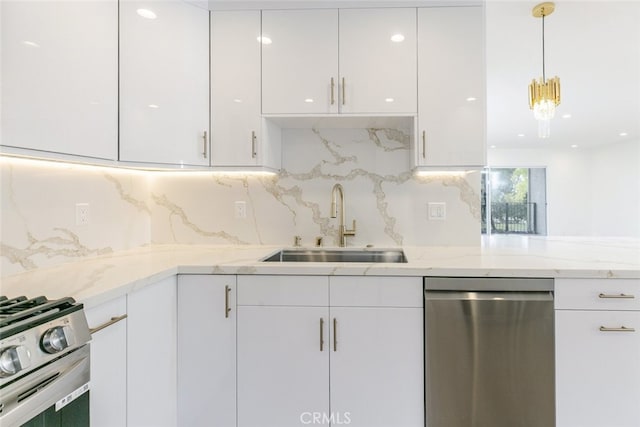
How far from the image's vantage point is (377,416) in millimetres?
1509

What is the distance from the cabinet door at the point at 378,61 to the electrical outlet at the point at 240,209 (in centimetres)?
92

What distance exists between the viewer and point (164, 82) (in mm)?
1765

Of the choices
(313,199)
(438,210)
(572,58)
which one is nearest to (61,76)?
(313,199)

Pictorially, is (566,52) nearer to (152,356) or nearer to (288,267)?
(288,267)

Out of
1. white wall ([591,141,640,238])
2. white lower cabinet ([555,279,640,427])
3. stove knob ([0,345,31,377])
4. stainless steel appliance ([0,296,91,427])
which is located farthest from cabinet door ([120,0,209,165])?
white wall ([591,141,640,238])

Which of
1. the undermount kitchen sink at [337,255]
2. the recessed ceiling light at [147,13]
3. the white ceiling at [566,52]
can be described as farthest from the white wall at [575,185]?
the recessed ceiling light at [147,13]

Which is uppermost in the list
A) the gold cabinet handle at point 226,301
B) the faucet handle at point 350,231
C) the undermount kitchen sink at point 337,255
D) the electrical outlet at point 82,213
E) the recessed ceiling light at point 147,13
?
the recessed ceiling light at point 147,13

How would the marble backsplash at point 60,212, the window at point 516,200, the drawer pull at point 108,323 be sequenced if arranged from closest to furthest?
the drawer pull at point 108,323 → the marble backsplash at point 60,212 → the window at point 516,200

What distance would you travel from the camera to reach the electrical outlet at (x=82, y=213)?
1712 millimetres

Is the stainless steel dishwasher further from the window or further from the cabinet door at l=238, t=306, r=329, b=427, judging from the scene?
the window

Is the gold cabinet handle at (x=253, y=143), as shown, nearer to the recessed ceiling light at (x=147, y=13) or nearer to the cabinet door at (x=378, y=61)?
the cabinet door at (x=378, y=61)

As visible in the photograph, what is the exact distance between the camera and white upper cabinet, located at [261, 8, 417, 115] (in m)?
1.90

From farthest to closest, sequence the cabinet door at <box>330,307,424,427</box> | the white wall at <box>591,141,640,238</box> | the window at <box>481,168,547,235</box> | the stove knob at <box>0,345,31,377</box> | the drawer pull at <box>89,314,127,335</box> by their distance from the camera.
Answer: 1. the window at <box>481,168,547,235</box>
2. the white wall at <box>591,141,640,238</box>
3. the cabinet door at <box>330,307,424,427</box>
4. the drawer pull at <box>89,314,127,335</box>
5. the stove knob at <box>0,345,31,377</box>

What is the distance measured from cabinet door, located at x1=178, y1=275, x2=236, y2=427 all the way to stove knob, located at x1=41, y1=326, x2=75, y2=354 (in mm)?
676
